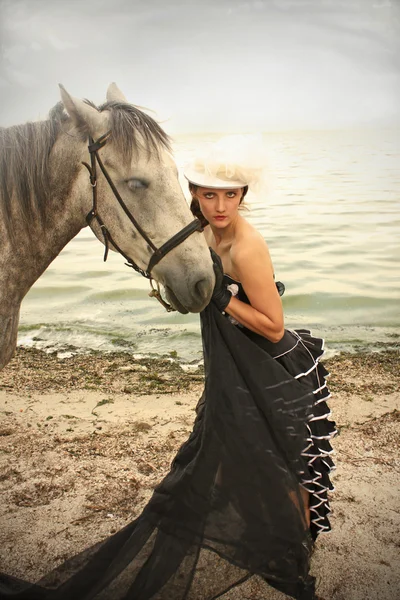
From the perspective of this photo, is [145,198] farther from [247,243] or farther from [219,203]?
[247,243]

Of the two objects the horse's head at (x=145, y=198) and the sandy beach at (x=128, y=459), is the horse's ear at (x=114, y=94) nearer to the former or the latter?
the horse's head at (x=145, y=198)

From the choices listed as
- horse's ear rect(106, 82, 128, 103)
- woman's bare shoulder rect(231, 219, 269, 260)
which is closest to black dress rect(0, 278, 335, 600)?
woman's bare shoulder rect(231, 219, 269, 260)

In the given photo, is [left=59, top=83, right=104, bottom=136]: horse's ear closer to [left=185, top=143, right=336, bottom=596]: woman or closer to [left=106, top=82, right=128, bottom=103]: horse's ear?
[left=106, top=82, right=128, bottom=103]: horse's ear

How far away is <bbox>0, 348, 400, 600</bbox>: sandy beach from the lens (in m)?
2.65

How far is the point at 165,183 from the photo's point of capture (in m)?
2.26

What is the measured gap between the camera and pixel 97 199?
2.36m

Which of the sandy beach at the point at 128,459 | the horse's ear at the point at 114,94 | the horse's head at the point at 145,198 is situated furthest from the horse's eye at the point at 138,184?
the sandy beach at the point at 128,459

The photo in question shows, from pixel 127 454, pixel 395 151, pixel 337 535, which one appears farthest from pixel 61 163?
pixel 395 151

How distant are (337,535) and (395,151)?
103 feet

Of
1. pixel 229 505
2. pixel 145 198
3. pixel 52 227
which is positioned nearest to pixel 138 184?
pixel 145 198

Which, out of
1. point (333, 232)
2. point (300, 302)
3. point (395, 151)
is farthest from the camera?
point (395, 151)

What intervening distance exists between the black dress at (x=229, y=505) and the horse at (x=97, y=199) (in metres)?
0.29

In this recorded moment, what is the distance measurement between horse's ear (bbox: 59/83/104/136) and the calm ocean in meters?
0.60

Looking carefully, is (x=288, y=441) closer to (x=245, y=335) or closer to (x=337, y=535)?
(x=245, y=335)
